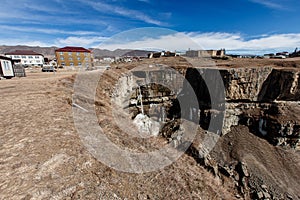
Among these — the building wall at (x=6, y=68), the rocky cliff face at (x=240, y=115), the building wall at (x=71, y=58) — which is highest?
the building wall at (x=71, y=58)

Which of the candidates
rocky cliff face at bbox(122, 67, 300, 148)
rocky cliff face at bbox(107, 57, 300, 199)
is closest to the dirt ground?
rocky cliff face at bbox(107, 57, 300, 199)

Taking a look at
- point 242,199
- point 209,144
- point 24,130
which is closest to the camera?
point 24,130

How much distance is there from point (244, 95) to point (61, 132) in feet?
83.5

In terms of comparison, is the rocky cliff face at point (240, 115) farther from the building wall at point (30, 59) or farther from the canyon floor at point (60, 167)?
the building wall at point (30, 59)

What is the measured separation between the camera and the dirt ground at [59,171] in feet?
12.1

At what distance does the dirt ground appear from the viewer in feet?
12.1

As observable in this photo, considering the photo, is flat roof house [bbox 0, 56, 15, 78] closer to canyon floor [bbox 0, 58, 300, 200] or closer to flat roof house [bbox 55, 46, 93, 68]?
canyon floor [bbox 0, 58, 300, 200]

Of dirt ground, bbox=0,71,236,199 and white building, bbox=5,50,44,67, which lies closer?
dirt ground, bbox=0,71,236,199

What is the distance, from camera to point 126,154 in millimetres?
6090

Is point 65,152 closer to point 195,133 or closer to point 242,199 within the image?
point 242,199

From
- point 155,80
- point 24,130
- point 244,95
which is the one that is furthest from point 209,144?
point 24,130

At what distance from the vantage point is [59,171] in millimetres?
4211

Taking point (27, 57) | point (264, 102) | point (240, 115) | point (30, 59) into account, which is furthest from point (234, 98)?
point (27, 57)

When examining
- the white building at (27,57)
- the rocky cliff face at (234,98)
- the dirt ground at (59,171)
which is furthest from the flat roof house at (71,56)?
the dirt ground at (59,171)
